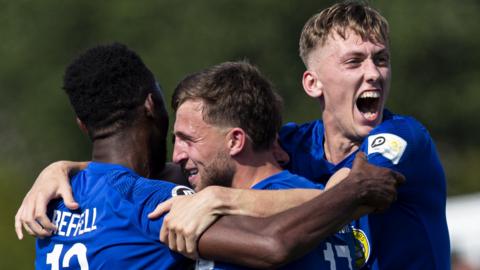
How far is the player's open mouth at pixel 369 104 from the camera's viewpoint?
5.93 m

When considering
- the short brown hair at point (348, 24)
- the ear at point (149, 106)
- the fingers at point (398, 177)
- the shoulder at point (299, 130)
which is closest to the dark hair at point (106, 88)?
the ear at point (149, 106)

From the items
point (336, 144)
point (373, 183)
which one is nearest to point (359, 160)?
point (373, 183)

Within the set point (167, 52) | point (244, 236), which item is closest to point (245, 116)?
point (244, 236)

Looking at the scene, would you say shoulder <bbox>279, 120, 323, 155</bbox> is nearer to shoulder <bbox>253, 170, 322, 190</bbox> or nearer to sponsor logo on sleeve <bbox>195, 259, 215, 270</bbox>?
shoulder <bbox>253, 170, 322, 190</bbox>

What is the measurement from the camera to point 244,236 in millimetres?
4742

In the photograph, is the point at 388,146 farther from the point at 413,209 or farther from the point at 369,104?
the point at 369,104

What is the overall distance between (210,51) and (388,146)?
1841 cm

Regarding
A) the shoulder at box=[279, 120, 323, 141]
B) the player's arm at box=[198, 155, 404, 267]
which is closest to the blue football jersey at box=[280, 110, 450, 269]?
the player's arm at box=[198, 155, 404, 267]

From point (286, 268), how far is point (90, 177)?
1.12 metres

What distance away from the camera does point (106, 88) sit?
17.7ft

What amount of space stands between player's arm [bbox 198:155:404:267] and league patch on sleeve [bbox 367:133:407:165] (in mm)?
386

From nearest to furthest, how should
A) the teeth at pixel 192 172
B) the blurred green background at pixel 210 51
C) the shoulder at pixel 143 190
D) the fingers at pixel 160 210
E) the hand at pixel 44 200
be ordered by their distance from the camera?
the fingers at pixel 160 210
the shoulder at pixel 143 190
the hand at pixel 44 200
the teeth at pixel 192 172
the blurred green background at pixel 210 51

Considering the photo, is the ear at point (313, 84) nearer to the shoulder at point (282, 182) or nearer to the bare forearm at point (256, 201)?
the shoulder at point (282, 182)

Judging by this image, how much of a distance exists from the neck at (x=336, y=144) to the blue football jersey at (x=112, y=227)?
3.76 feet
